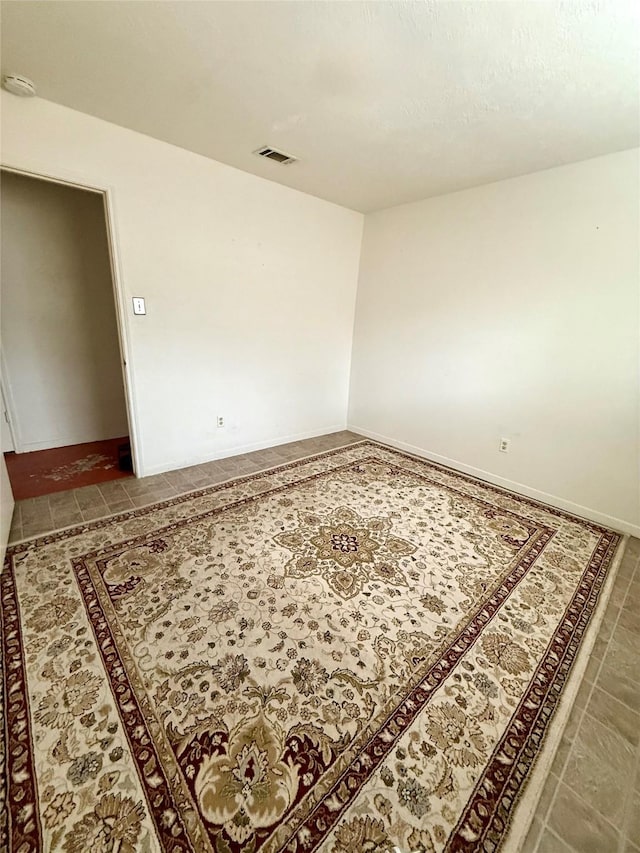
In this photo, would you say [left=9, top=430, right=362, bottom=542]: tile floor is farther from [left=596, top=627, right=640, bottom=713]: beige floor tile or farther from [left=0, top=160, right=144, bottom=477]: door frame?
[left=596, top=627, right=640, bottom=713]: beige floor tile

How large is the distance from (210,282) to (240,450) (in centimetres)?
162

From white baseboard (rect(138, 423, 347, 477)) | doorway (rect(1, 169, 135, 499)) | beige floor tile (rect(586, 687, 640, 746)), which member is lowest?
beige floor tile (rect(586, 687, 640, 746))

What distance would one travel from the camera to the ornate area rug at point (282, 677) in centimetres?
103

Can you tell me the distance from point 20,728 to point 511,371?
3550 mm

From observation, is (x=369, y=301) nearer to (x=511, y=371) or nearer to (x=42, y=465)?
(x=511, y=371)

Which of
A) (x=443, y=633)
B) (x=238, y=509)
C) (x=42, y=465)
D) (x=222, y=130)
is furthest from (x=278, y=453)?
(x=222, y=130)

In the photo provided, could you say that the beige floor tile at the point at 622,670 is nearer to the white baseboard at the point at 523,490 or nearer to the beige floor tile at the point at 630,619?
the beige floor tile at the point at 630,619

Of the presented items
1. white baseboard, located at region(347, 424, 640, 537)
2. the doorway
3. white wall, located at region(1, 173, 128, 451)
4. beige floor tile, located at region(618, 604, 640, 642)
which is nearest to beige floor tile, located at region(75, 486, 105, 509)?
the doorway

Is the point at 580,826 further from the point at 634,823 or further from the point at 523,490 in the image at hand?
the point at 523,490

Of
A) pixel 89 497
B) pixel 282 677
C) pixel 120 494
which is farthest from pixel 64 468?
pixel 282 677

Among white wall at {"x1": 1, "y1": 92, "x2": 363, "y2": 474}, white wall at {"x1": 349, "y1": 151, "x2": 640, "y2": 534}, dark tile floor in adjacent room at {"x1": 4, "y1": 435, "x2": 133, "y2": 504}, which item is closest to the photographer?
white wall at {"x1": 1, "y1": 92, "x2": 363, "y2": 474}

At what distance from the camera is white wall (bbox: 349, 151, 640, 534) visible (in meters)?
2.46

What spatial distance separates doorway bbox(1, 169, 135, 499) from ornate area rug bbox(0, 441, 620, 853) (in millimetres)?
1425

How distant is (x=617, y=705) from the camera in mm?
1378
